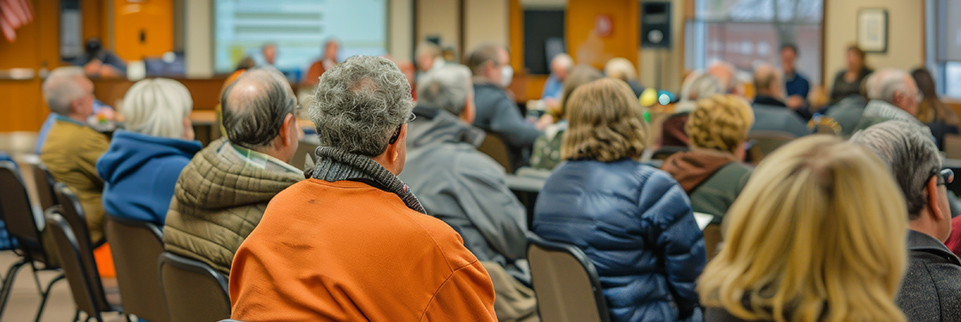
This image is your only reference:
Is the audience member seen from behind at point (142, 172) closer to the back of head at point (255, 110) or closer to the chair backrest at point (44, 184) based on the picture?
the back of head at point (255, 110)

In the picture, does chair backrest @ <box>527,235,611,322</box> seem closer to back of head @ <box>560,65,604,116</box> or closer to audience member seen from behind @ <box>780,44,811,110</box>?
back of head @ <box>560,65,604,116</box>

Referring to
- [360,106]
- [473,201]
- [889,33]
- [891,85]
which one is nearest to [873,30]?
[889,33]

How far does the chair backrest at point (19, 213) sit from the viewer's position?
138 inches

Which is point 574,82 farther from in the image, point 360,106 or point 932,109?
point 360,106

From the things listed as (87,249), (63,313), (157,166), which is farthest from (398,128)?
(63,313)

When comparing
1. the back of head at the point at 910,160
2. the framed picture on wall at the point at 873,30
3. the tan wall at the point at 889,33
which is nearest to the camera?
the back of head at the point at 910,160

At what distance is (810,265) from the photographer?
1.12m

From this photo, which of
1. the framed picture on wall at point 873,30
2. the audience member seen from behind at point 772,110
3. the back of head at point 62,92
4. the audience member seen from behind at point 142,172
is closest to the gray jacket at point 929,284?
the audience member seen from behind at point 142,172

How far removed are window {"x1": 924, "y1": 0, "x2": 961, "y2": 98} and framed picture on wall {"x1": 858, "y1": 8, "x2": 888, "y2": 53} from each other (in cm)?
53

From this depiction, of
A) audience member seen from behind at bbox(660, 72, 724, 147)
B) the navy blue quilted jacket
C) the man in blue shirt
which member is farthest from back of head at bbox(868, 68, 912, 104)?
the man in blue shirt

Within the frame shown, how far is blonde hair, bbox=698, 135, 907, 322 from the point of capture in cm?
110

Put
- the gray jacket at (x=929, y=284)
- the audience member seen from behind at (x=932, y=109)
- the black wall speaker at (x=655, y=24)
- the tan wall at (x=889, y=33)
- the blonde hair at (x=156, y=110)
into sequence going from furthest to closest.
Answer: the black wall speaker at (x=655, y=24) < the tan wall at (x=889, y=33) < the audience member seen from behind at (x=932, y=109) < the blonde hair at (x=156, y=110) < the gray jacket at (x=929, y=284)

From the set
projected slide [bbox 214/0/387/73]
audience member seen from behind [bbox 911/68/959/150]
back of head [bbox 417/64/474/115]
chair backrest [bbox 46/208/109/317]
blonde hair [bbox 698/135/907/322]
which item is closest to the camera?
blonde hair [bbox 698/135/907/322]

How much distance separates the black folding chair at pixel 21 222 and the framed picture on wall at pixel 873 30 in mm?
10059
